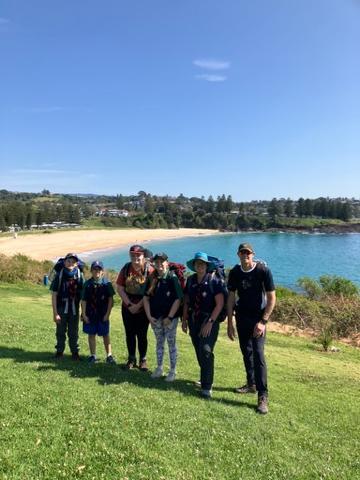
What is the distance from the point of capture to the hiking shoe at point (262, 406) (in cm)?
676

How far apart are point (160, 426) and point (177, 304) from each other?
8.00ft

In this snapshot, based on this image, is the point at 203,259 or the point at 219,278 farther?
the point at 219,278

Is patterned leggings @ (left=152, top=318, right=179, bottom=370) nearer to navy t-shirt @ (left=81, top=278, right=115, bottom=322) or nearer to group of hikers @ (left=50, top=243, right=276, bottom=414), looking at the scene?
group of hikers @ (left=50, top=243, right=276, bottom=414)

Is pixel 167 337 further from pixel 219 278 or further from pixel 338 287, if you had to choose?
pixel 338 287

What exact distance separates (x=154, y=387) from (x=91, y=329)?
6.41 ft

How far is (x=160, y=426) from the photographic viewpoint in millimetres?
5699

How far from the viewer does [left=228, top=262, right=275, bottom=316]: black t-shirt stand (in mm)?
7100

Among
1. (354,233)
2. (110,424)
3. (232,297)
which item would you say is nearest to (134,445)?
(110,424)

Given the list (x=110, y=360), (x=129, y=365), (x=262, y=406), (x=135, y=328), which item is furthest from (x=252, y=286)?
(x=110, y=360)

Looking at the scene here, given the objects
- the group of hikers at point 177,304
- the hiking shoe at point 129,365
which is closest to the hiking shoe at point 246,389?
the group of hikers at point 177,304

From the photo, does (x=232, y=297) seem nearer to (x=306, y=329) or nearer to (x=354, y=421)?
(x=354, y=421)

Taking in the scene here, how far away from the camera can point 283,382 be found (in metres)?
8.97

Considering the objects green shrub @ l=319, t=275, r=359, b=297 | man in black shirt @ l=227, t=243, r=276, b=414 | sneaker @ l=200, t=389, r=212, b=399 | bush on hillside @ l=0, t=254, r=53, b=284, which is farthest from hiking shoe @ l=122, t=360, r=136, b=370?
green shrub @ l=319, t=275, r=359, b=297

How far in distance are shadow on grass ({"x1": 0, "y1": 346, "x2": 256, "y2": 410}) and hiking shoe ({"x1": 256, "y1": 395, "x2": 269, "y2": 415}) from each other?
142 millimetres
